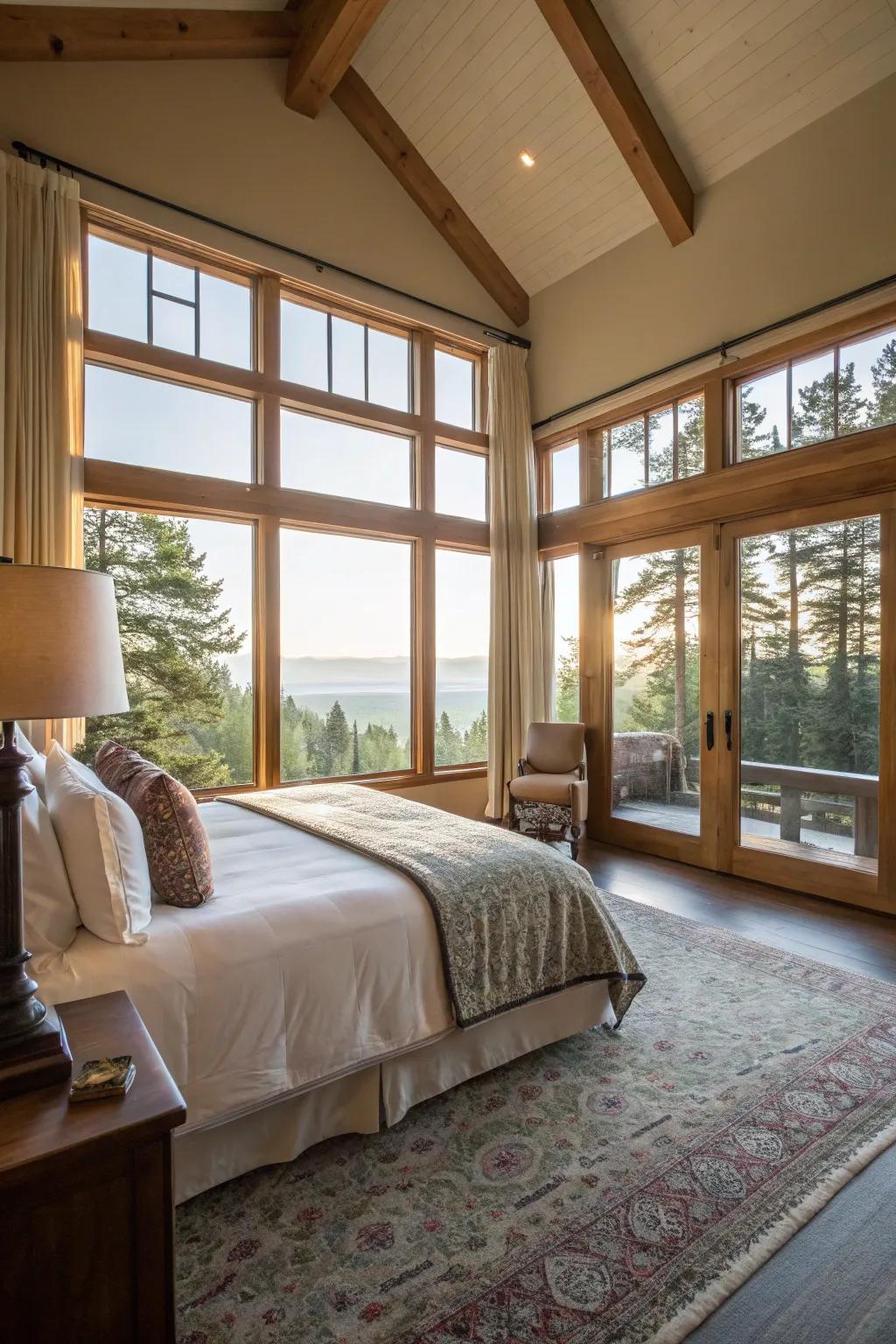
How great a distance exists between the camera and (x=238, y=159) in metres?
4.37

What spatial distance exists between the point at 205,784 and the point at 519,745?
7.85ft

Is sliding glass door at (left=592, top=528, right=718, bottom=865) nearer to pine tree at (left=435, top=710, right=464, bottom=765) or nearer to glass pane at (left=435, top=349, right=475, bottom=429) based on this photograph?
pine tree at (left=435, top=710, right=464, bottom=765)

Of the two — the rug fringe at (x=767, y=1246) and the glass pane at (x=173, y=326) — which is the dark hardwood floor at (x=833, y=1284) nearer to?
the rug fringe at (x=767, y=1246)

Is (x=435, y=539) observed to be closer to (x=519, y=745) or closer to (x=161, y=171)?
(x=519, y=745)

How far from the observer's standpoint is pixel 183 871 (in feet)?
5.98

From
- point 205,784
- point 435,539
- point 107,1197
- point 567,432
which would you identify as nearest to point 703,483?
point 567,432

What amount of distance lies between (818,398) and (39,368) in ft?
13.7

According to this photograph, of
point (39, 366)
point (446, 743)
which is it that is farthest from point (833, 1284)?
point (39, 366)

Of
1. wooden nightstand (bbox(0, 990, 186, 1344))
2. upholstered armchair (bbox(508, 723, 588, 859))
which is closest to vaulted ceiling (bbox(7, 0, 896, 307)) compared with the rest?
upholstered armchair (bbox(508, 723, 588, 859))

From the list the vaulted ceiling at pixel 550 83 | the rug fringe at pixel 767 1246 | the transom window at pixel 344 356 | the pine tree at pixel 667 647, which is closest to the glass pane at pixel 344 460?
the transom window at pixel 344 356

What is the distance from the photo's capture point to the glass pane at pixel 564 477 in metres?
5.50

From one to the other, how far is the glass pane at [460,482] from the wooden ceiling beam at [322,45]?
2.30 meters

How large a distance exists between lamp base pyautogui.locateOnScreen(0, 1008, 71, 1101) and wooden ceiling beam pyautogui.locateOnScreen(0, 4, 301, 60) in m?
4.76

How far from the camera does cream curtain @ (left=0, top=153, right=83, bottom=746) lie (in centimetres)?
345
